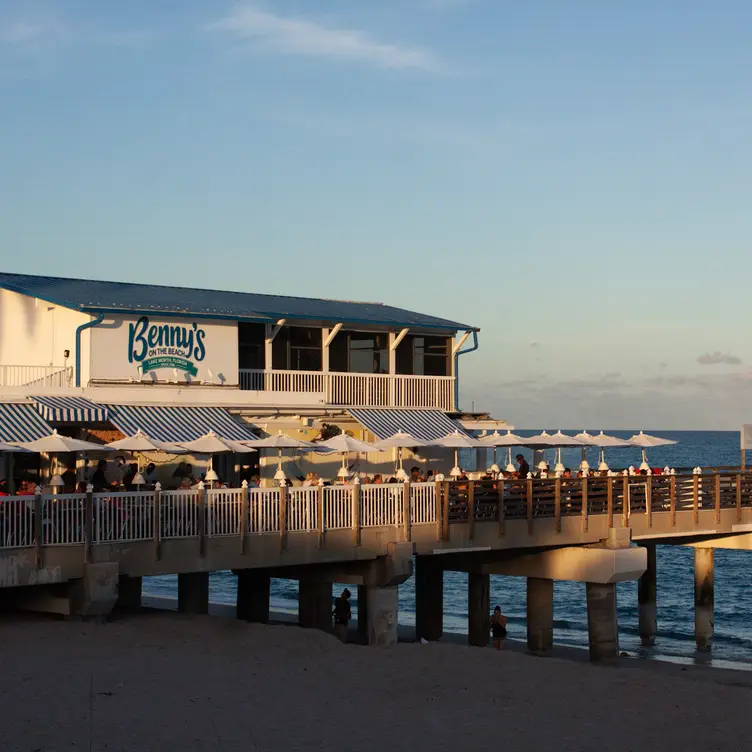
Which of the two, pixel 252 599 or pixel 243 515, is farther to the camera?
pixel 252 599

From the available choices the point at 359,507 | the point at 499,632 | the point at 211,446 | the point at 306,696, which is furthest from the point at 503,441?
the point at 306,696

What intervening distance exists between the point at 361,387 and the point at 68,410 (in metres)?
9.72

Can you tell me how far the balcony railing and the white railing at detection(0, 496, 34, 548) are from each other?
39.5ft

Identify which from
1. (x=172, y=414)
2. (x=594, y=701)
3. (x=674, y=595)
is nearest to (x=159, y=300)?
(x=172, y=414)

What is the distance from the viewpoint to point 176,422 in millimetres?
30516

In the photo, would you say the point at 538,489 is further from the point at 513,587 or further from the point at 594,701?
the point at 513,587

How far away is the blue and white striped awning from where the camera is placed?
27188 millimetres

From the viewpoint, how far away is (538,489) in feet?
103

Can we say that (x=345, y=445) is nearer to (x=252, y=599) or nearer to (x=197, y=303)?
(x=252, y=599)

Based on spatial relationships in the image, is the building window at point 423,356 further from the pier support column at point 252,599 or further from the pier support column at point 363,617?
the pier support column at point 252,599

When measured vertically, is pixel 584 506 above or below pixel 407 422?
below

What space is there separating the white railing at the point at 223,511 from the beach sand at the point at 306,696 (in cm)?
173

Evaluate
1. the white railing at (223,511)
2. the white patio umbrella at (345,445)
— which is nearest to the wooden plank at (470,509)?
the white patio umbrella at (345,445)

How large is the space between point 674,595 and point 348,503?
117 feet
